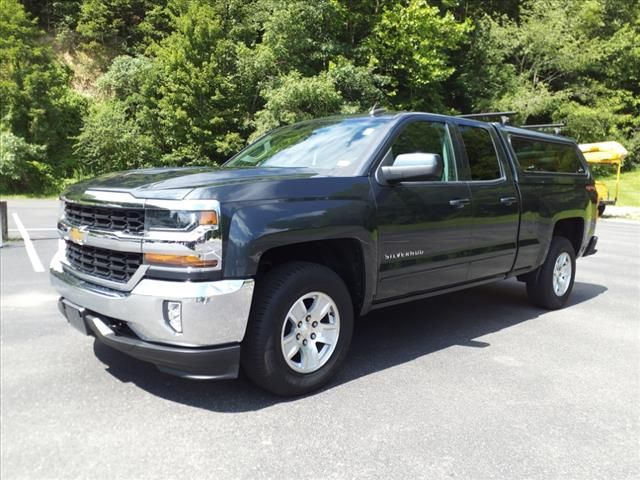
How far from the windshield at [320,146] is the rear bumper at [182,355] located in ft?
4.97

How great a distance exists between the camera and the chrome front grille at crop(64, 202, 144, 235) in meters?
3.02

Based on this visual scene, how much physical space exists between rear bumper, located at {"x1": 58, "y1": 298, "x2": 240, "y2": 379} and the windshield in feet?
4.97

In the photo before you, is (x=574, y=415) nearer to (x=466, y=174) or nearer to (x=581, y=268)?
(x=466, y=174)

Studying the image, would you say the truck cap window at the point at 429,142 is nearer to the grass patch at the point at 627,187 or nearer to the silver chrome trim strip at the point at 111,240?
the silver chrome trim strip at the point at 111,240

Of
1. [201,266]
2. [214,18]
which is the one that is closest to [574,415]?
[201,266]

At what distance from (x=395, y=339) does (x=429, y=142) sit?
1714mm

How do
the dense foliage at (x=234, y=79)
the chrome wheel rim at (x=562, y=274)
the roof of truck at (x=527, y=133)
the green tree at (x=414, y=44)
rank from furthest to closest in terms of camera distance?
the green tree at (x=414, y=44) < the dense foliage at (x=234, y=79) < the chrome wheel rim at (x=562, y=274) < the roof of truck at (x=527, y=133)

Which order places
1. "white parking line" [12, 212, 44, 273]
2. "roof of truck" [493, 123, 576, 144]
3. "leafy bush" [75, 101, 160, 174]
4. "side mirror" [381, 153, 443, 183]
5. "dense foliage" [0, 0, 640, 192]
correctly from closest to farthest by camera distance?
"side mirror" [381, 153, 443, 183] → "roof of truck" [493, 123, 576, 144] → "white parking line" [12, 212, 44, 273] → "dense foliage" [0, 0, 640, 192] → "leafy bush" [75, 101, 160, 174]

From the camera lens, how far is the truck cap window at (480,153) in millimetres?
4646

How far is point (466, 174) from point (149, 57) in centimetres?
2968

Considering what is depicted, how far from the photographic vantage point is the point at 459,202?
14.2 feet

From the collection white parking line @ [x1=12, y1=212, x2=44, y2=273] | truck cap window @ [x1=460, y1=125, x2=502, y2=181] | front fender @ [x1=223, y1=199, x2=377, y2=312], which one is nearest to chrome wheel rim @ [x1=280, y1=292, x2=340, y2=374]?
front fender @ [x1=223, y1=199, x2=377, y2=312]

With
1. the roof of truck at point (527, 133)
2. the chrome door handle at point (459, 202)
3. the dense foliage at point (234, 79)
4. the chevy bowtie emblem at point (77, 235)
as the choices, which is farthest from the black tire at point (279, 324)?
the dense foliage at point (234, 79)

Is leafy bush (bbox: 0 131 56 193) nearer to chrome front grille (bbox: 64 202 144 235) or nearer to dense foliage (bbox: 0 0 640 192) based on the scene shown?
dense foliage (bbox: 0 0 640 192)
